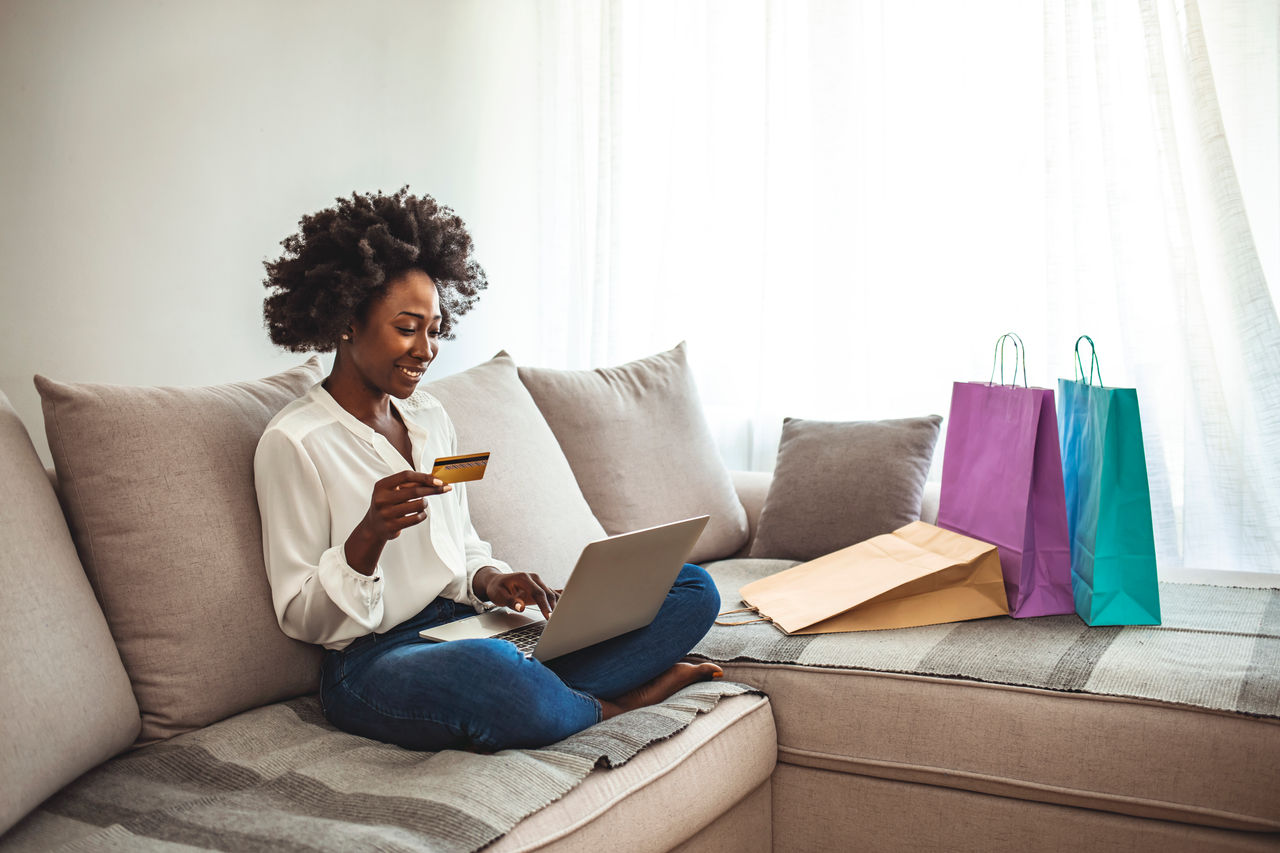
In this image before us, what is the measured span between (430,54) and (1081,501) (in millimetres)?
2201

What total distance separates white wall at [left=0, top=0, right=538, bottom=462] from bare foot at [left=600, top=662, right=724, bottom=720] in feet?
4.09

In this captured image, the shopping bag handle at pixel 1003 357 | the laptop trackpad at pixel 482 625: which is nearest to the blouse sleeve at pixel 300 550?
the laptop trackpad at pixel 482 625

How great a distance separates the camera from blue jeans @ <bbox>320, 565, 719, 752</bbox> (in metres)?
1.29

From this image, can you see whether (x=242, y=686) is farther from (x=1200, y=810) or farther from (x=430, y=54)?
(x=430, y=54)

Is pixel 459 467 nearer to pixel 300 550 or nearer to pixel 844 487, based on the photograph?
pixel 300 550

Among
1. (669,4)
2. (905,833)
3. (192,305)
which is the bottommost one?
(905,833)

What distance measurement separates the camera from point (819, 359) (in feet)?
9.37

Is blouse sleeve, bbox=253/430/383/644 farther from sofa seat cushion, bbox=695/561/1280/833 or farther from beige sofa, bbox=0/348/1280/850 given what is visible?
sofa seat cushion, bbox=695/561/1280/833

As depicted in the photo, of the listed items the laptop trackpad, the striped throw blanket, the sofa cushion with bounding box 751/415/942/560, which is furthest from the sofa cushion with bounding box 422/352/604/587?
the sofa cushion with bounding box 751/415/942/560

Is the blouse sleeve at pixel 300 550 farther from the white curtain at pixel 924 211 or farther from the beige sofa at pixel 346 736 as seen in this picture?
the white curtain at pixel 924 211

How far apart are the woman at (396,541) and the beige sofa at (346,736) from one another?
0.07 metres

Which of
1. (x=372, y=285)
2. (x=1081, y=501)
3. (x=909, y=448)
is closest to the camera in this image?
(x=372, y=285)

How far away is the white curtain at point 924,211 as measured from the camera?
7.40 feet

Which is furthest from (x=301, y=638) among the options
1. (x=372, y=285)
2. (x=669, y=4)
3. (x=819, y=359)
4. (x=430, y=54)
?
(x=669, y=4)
